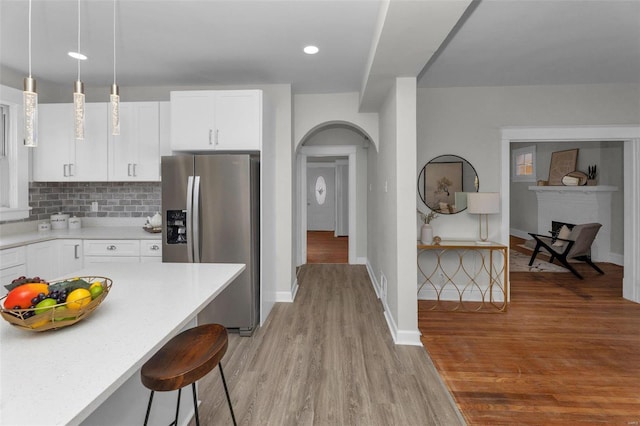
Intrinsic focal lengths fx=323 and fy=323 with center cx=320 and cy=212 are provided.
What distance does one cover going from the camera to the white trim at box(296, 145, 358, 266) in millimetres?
5605

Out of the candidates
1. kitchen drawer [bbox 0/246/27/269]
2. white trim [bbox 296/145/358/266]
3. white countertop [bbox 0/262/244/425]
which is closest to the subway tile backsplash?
kitchen drawer [bbox 0/246/27/269]

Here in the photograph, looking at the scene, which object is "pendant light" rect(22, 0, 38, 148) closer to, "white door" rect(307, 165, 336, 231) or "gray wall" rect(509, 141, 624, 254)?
"gray wall" rect(509, 141, 624, 254)

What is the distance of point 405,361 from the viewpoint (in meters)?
2.53

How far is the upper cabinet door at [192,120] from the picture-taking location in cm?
313

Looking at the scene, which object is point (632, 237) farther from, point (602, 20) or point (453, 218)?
point (602, 20)

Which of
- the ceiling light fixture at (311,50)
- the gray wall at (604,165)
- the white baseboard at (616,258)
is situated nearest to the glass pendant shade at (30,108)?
the ceiling light fixture at (311,50)

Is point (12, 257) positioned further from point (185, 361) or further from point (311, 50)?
point (311, 50)

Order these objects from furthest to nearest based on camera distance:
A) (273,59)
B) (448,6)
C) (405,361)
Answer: (273,59) → (405,361) → (448,6)

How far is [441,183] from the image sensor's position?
3.90 metres

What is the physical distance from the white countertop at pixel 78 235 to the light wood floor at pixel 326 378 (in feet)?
5.01

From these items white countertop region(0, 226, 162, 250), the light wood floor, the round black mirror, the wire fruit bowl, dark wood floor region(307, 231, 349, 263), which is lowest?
the light wood floor

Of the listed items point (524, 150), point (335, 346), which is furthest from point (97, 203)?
point (524, 150)

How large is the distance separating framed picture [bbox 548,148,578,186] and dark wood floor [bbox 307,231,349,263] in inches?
187

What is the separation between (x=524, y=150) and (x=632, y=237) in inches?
182
